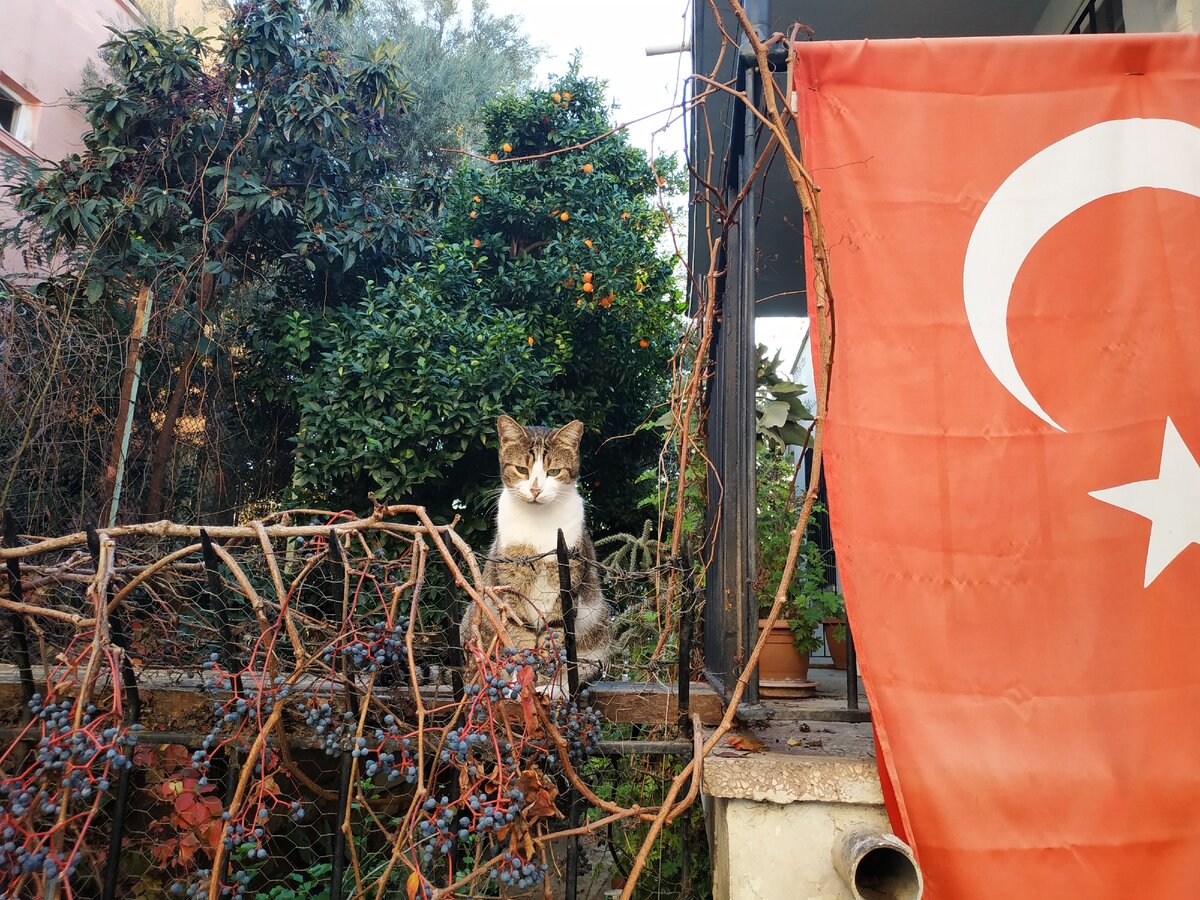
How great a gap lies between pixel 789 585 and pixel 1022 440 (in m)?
1.03

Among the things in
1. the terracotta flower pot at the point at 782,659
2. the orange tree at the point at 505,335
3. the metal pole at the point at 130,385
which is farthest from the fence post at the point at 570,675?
the metal pole at the point at 130,385

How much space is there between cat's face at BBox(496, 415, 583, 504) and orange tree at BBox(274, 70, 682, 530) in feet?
5.53

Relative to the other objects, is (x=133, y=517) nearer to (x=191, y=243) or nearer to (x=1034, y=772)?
(x=191, y=243)

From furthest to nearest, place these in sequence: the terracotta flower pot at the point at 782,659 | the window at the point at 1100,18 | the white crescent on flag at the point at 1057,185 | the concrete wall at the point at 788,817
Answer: the window at the point at 1100,18, the terracotta flower pot at the point at 782,659, the white crescent on flag at the point at 1057,185, the concrete wall at the point at 788,817

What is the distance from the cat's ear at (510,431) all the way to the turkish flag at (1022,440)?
1.77 m

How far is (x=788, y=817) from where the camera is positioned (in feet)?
4.81

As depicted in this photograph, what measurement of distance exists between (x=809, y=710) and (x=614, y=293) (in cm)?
552

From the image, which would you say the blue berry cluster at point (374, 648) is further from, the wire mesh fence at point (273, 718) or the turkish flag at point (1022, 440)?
the turkish flag at point (1022, 440)

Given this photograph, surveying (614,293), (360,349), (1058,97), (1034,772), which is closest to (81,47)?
(360,349)

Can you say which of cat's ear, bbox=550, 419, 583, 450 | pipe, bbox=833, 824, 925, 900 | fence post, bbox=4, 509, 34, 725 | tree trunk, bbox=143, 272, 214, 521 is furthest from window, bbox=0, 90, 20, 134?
Answer: pipe, bbox=833, 824, 925, 900

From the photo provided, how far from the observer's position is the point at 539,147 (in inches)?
306

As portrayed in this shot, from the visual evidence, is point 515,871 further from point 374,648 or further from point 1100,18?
point 1100,18

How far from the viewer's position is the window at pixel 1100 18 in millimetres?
3149

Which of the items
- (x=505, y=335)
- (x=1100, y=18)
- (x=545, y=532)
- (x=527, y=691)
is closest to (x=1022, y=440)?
(x=527, y=691)
